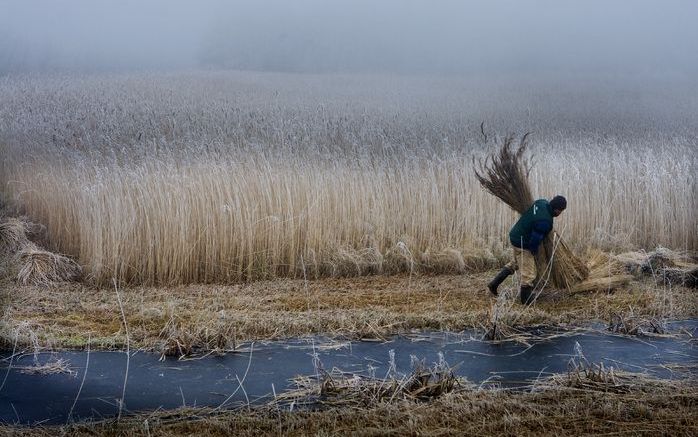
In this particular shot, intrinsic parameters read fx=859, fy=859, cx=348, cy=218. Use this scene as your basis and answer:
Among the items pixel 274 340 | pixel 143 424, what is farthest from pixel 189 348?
pixel 143 424

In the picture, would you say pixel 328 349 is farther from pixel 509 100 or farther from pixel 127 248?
pixel 509 100

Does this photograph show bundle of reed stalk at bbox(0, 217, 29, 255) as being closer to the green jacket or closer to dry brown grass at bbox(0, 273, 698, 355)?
dry brown grass at bbox(0, 273, 698, 355)

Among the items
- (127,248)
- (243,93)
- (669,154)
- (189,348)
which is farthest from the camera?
(243,93)

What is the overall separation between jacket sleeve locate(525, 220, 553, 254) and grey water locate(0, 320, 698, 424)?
0.74m

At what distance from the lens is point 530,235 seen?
6.09 meters

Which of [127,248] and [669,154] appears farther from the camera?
[669,154]

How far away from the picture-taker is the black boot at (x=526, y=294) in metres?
6.23

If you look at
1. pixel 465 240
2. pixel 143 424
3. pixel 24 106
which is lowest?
pixel 143 424

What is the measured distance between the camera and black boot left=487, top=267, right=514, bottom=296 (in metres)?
6.38

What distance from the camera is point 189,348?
17.0 ft

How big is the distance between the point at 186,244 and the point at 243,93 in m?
2.79

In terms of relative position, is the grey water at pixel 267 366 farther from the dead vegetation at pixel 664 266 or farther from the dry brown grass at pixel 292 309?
the dead vegetation at pixel 664 266

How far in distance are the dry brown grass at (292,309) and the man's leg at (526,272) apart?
0.11 metres

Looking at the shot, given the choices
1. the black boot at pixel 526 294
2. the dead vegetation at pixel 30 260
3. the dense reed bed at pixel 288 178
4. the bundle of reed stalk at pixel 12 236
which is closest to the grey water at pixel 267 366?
the black boot at pixel 526 294
